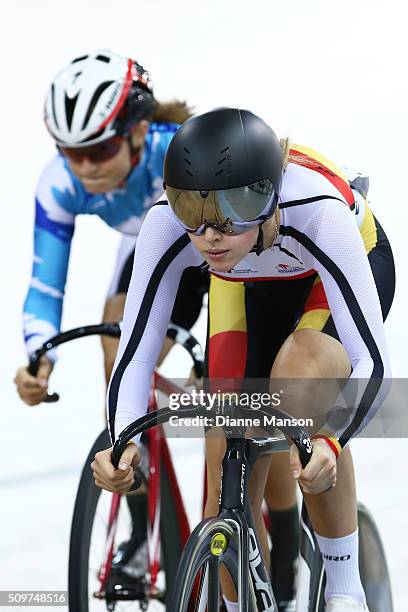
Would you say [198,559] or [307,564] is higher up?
[198,559]

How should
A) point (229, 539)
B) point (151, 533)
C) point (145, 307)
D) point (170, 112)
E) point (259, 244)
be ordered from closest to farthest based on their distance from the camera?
point (229, 539) → point (259, 244) → point (145, 307) → point (151, 533) → point (170, 112)

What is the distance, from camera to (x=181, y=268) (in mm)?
2703

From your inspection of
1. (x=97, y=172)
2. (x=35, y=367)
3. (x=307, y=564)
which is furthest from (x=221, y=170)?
(x=97, y=172)

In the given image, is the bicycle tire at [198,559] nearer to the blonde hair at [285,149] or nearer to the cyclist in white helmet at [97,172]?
the blonde hair at [285,149]

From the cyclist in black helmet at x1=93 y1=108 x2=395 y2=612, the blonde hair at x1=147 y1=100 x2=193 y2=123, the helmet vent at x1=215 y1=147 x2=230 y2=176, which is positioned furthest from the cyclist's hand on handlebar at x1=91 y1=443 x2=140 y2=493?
the blonde hair at x1=147 y1=100 x2=193 y2=123

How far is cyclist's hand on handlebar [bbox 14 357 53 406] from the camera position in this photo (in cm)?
342

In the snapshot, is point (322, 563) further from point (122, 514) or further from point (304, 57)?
point (304, 57)

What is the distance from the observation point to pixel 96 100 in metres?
3.78

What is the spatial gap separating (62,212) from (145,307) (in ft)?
3.95

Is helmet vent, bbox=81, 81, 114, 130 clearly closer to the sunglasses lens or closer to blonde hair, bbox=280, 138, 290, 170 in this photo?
the sunglasses lens

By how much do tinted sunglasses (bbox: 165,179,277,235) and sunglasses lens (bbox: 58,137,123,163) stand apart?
133cm

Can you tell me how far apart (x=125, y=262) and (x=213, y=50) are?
3.88 meters

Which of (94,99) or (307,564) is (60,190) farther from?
(307,564)

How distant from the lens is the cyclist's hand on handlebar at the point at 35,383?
3424mm
